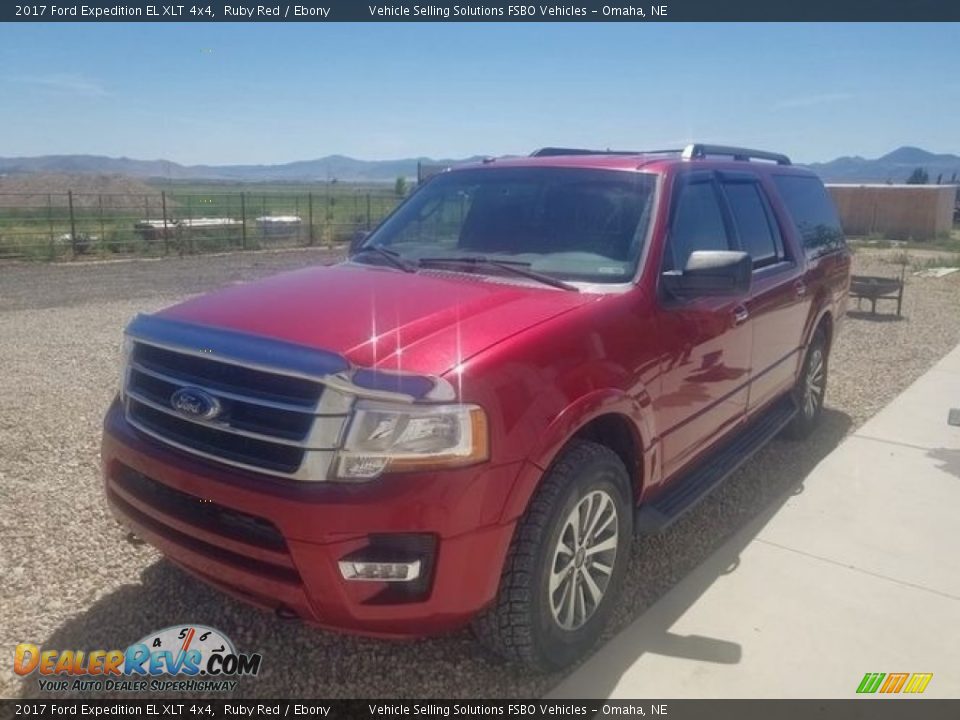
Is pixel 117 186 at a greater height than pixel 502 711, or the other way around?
pixel 117 186

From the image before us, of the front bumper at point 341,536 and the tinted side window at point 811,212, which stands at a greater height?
the tinted side window at point 811,212

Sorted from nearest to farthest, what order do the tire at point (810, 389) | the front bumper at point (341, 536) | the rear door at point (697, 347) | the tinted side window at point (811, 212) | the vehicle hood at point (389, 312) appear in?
1. the front bumper at point (341, 536)
2. the vehicle hood at point (389, 312)
3. the rear door at point (697, 347)
4. the tinted side window at point (811, 212)
5. the tire at point (810, 389)

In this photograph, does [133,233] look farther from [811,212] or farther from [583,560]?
[583,560]

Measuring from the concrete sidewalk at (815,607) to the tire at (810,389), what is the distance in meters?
0.64

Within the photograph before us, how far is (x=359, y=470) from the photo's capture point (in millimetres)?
2361

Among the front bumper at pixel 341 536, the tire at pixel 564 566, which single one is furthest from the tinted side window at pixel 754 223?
the front bumper at pixel 341 536

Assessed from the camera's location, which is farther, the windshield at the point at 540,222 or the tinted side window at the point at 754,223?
the tinted side window at the point at 754,223

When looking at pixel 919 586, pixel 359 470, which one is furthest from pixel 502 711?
pixel 919 586

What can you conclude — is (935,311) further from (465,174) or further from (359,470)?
(359,470)

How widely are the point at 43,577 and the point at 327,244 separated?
23785mm

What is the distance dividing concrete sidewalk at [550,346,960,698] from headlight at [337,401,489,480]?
114 cm

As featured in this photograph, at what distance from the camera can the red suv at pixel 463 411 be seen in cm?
236

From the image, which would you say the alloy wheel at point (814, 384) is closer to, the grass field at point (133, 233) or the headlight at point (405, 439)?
the headlight at point (405, 439)

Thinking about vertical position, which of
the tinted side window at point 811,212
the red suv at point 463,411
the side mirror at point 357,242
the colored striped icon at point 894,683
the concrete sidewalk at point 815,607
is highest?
the tinted side window at point 811,212
